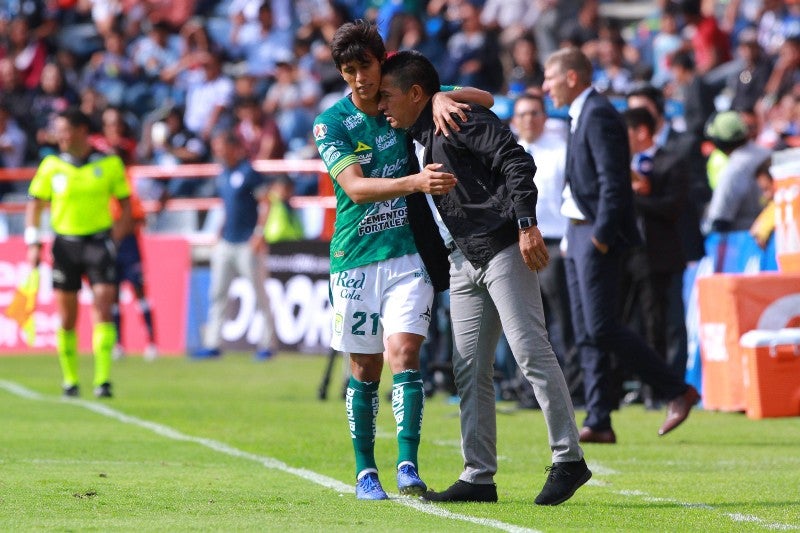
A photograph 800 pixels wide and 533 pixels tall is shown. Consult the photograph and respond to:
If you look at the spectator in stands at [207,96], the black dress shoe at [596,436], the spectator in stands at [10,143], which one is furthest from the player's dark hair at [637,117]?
the spectator in stands at [10,143]

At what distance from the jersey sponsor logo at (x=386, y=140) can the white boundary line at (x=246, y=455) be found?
1658mm

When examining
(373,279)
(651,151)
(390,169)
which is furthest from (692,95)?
(373,279)

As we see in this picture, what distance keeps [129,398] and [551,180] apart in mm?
4504

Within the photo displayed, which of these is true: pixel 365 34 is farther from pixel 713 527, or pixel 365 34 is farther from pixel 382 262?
pixel 713 527

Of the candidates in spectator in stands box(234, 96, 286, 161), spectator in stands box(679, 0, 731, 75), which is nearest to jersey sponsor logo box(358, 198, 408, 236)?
spectator in stands box(679, 0, 731, 75)

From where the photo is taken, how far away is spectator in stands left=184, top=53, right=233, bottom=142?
24.6 metres

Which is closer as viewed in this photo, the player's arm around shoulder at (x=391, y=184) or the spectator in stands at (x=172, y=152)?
the player's arm around shoulder at (x=391, y=184)

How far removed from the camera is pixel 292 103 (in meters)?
23.4

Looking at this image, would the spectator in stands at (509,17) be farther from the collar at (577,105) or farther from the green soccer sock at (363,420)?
the green soccer sock at (363,420)

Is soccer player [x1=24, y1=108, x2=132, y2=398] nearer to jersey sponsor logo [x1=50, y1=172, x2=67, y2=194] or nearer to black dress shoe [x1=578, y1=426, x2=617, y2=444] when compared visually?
jersey sponsor logo [x1=50, y1=172, x2=67, y2=194]

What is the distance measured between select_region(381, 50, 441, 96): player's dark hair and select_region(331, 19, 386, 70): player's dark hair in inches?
3.5

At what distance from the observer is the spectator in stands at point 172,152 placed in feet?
74.6

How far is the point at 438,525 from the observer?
6.31 m

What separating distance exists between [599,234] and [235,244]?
10.5 metres
